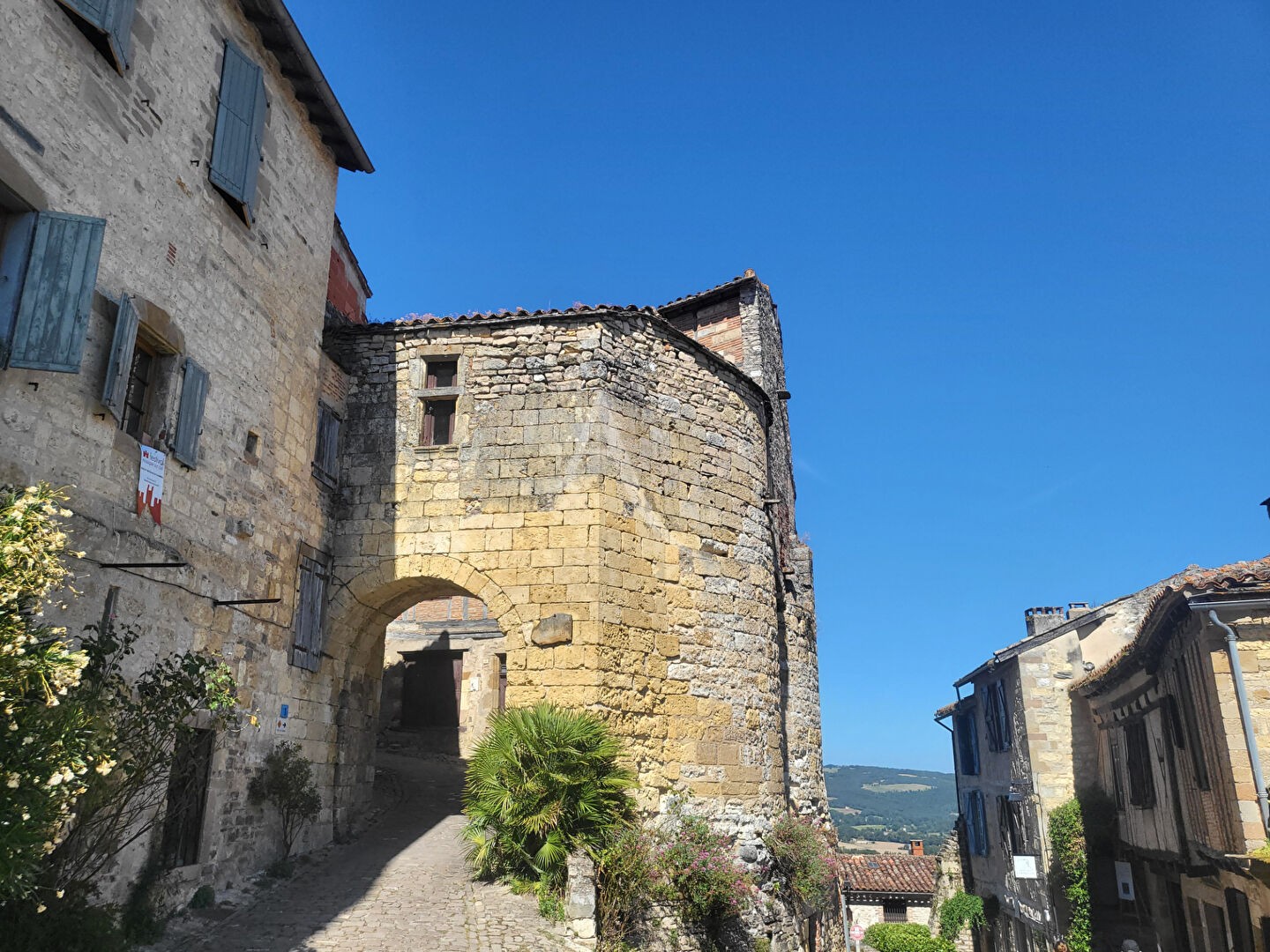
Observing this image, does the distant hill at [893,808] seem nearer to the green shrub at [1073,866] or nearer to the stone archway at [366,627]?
the green shrub at [1073,866]

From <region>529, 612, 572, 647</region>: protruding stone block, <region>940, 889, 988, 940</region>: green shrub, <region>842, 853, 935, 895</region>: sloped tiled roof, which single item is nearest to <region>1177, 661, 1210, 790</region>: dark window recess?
<region>529, 612, 572, 647</region>: protruding stone block

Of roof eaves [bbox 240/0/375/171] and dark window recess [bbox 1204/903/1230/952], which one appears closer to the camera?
roof eaves [bbox 240/0/375/171]

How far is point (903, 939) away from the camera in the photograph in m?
24.3

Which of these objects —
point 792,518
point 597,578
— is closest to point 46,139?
point 597,578

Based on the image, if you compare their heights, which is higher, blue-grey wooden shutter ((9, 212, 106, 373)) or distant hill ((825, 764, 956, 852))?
blue-grey wooden shutter ((9, 212, 106, 373))

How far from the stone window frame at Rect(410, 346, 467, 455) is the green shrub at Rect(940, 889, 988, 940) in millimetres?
18293

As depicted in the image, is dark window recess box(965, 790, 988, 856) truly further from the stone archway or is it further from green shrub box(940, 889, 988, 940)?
the stone archway

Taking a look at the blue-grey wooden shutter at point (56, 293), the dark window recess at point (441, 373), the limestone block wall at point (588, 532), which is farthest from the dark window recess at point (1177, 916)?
the blue-grey wooden shutter at point (56, 293)

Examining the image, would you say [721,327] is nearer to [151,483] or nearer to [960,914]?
[151,483]

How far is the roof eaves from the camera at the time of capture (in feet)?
36.9

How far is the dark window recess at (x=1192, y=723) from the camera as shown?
1152 centimetres

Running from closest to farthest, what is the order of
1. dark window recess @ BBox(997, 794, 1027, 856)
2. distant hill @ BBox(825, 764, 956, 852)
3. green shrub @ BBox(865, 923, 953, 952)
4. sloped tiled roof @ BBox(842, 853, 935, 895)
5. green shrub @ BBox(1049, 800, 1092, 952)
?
green shrub @ BBox(1049, 800, 1092, 952), dark window recess @ BBox(997, 794, 1027, 856), green shrub @ BBox(865, 923, 953, 952), sloped tiled roof @ BBox(842, 853, 935, 895), distant hill @ BBox(825, 764, 956, 852)

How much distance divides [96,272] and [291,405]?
3.96 metres

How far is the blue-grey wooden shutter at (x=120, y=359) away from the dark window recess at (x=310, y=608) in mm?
3823
